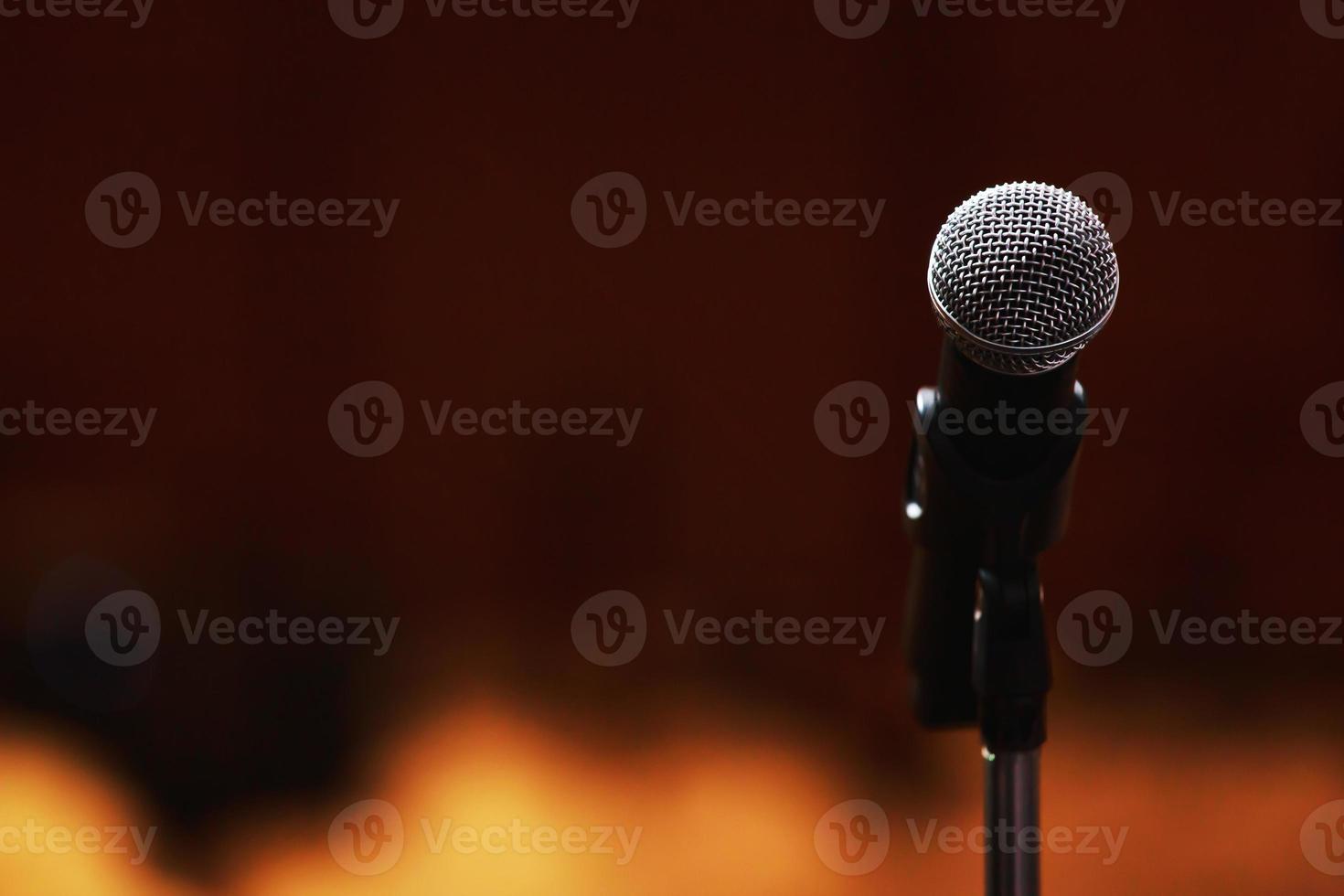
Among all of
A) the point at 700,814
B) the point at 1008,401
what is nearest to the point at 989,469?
the point at 1008,401

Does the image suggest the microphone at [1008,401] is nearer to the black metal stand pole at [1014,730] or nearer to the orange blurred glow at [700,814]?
the black metal stand pole at [1014,730]

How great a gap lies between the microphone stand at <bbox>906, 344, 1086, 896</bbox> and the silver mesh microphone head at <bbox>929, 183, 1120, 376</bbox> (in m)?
0.02

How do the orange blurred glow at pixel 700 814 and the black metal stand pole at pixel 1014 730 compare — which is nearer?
the black metal stand pole at pixel 1014 730

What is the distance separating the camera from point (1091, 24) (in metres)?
1.71

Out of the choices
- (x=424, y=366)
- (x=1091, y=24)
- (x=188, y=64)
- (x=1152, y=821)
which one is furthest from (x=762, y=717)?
(x=188, y=64)

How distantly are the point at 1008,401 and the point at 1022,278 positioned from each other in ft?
0.21

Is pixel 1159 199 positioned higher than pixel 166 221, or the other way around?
pixel 1159 199

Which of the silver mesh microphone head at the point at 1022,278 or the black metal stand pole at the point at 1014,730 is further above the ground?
the silver mesh microphone head at the point at 1022,278

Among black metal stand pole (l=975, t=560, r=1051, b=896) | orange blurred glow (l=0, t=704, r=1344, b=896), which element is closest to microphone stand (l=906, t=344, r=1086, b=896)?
black metal stand pole (l=975, t=560, r=1051, b=896)

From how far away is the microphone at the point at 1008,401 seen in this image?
0.57 m

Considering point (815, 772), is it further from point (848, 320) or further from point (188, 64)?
point (188, 64)

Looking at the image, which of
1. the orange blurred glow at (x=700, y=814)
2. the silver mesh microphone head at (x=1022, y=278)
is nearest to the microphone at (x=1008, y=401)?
the silver mesh microphone head at (x=1022, y=278)

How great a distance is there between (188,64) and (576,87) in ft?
1.99

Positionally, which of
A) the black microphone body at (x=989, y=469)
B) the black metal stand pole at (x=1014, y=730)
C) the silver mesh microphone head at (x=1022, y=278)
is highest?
the silver mesh microphone head at (x=1022, y=278)
